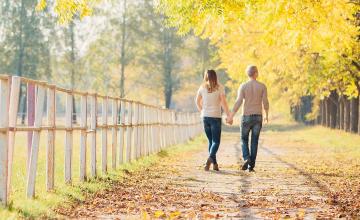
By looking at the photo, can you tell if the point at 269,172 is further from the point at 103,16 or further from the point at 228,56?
the point at 103,16

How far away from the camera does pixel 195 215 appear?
7898 millimetres

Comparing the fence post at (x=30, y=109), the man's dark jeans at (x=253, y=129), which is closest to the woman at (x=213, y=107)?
the man's dark jeans at (x=253, y=129)

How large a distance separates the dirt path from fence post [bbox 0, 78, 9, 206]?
74 centimetres

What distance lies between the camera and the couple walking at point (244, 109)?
558 inches

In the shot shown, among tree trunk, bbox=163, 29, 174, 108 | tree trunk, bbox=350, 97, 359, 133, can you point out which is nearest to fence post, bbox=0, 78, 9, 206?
tree trunk, bbox=350, 97, 359, 133

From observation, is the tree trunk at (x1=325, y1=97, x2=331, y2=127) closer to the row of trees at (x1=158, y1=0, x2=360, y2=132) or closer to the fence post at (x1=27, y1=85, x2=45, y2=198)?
the row of trees at (x1=158, y1=0, x2=360, y2=132)

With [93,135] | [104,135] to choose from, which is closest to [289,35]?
[104,135]

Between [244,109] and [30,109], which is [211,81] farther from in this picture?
[30,109]

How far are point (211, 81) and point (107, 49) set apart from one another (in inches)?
2028

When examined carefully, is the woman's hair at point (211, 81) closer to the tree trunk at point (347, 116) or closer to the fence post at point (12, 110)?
the fence post at point (12, 110)

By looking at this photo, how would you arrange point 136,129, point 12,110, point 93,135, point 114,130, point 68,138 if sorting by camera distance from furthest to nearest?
1. point 136,129
2. point 114,130
3. point 93,135
4. point 68,138
5. point 12,110

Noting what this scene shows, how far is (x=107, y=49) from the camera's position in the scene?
65125 millimetres

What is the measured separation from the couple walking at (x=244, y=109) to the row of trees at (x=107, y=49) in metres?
43.0

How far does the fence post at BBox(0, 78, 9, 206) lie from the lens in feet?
24.8
